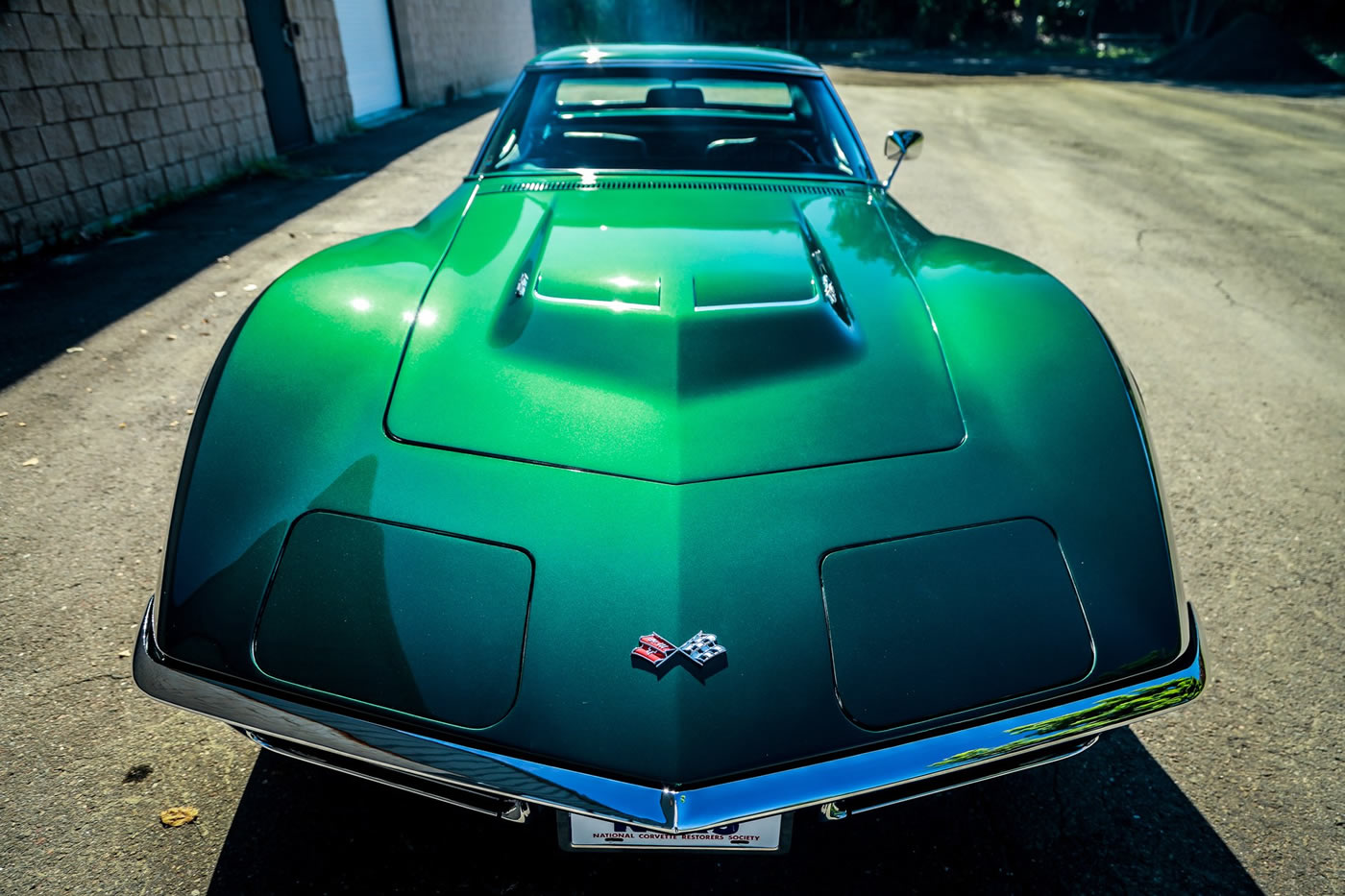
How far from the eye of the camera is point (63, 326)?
4160 millimetres

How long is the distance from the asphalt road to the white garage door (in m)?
5.57

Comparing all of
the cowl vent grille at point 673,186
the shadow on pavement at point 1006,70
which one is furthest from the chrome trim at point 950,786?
the shadow on pavement at point 1006,70

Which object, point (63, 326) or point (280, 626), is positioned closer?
point (280, 626)

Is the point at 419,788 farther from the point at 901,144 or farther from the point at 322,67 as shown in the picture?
the point at 322,67

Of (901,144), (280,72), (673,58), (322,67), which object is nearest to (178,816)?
(673,58)

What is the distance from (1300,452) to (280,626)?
12.1 feet

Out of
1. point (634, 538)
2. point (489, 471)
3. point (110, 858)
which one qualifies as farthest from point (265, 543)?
point (110, 858)

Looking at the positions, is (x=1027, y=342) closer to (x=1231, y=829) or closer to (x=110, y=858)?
(x=1231, y=829)

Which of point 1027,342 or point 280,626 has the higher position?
point 1027,342

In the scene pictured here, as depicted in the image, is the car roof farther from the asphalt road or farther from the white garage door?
the white garage door

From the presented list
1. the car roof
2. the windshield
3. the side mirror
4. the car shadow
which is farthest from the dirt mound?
the car shadow

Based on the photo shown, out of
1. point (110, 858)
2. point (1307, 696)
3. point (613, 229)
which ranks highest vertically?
point (613, 229)

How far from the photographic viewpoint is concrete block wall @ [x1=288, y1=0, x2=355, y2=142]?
28.5 ft

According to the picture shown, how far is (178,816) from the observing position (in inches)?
66.1
